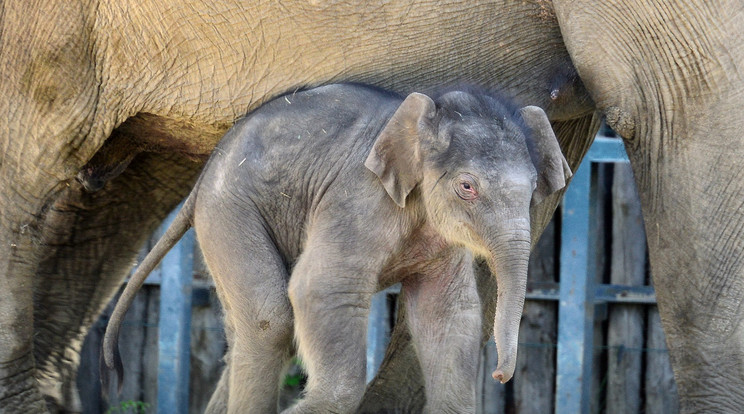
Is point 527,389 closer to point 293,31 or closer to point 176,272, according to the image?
point 176,272

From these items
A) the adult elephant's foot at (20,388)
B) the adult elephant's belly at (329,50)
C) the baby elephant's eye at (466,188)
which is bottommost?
the adult elephant's foot at (20,388)

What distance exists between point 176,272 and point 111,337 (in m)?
1.85

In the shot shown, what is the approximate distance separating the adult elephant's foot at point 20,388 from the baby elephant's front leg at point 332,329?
56.2 inches

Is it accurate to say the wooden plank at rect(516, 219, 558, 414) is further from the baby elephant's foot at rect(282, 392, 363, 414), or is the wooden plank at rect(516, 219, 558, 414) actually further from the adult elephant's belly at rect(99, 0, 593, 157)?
the baby elephant's foot at rect(282, 392, 363, 414)

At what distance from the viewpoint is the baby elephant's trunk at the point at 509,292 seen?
3508 millimetres

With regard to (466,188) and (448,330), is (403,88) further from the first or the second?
(448,330)

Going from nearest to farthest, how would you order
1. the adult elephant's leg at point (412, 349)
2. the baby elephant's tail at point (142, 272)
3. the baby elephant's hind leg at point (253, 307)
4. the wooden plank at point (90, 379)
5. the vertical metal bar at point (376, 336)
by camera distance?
the baby elephant's hind leg at point (253, 307)
the baby elephant's tail at point (142, 272)
the adult elephant's leg at point (412, 349)
the vertical metal bar at point (376, 336)
the wooden plank at point (90, 379)

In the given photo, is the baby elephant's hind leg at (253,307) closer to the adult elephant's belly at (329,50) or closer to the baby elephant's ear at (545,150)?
the adult elephant's belly at (329,50)

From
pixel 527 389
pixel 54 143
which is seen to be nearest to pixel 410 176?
pixel 54 143

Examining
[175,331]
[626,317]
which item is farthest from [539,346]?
[175,331]

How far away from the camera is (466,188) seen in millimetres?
3697

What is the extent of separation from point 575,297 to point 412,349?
1.06 m

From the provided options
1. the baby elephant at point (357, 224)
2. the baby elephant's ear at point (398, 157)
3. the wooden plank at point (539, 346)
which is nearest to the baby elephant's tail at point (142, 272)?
the baby elephant at point (357, 224)

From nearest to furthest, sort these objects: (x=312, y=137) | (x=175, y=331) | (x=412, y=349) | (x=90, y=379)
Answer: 1. (x=312, y=137)
2. (x=412, y=349)
3. (x=175, y=331)
4. (x=90, y=379)
